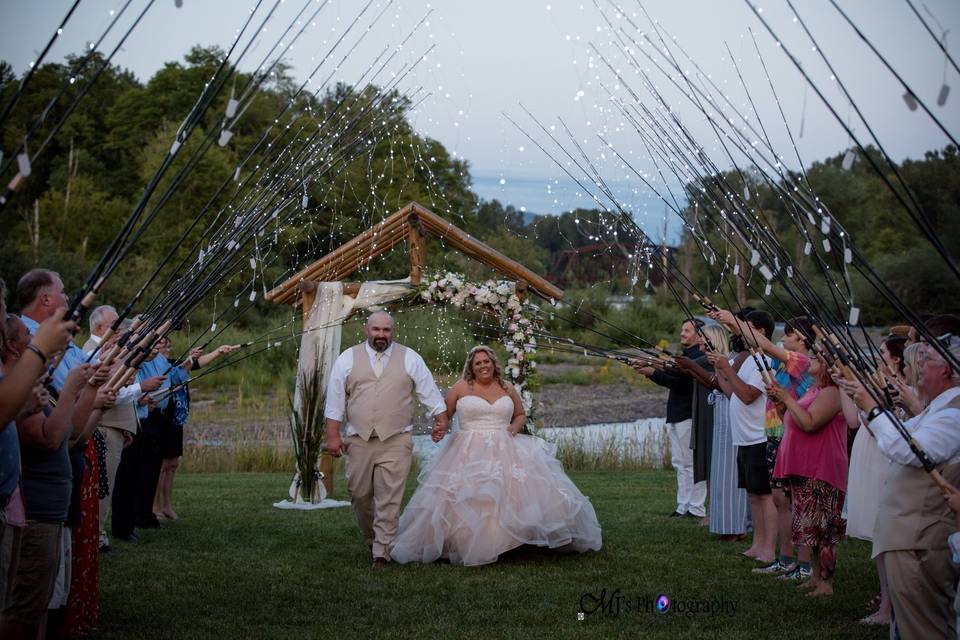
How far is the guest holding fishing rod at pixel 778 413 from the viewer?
26.7 ft

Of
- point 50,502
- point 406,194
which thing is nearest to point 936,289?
point 406,194

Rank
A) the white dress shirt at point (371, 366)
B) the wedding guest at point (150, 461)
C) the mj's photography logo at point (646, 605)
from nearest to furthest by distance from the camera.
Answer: the mj's photography logo at point (646, 605)
the white dress shirt at point (371, 366)
the wedding guest at point (150, 461)

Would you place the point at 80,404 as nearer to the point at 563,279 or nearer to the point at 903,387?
the point at 903,387

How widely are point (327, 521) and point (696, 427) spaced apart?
413 centimetres

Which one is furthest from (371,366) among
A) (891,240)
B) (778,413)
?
(891,240)

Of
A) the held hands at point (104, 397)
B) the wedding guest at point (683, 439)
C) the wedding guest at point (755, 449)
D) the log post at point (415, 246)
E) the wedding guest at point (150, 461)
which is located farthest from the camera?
the log post at point (415, 246)

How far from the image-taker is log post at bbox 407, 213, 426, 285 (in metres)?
13.5

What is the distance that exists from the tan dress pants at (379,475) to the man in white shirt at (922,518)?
492cm

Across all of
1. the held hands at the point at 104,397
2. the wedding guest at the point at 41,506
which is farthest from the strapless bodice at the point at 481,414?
the wedding guest at the point at 41,506

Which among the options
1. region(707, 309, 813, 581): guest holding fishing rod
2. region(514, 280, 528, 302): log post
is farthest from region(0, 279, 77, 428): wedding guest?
region(514, 280, 528, 302): log post

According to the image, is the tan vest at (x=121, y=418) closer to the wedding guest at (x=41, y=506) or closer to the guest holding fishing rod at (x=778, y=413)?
the wedding guest at (x=41, y=506)

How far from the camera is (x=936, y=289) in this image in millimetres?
35531

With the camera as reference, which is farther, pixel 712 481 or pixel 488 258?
pixel 488 258

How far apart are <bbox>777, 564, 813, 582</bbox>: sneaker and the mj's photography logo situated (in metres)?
0.92
